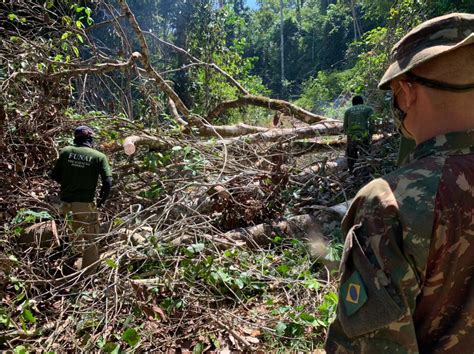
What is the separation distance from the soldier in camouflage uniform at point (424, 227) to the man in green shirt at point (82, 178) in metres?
3.38

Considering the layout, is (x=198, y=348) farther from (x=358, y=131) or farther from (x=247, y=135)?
(x=358, y=131)

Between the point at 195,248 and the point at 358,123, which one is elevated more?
the point at 358,123

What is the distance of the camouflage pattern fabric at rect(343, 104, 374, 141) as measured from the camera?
5.90 meters

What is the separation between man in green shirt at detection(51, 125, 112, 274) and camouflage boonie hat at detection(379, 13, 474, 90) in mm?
3449

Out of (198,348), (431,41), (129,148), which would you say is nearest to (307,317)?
(198,348)

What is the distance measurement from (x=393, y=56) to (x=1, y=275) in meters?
3.32

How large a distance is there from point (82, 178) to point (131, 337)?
1948 mm

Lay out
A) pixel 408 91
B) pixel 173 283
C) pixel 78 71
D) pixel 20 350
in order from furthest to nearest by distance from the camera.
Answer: pixel 78 71
pixel 173 283
pixel 20 350
pixel 408 91

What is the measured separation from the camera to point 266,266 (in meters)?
3.67

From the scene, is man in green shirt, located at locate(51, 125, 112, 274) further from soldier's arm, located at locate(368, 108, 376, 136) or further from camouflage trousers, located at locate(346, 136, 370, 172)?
soldier's arm, located at locate(368, 108, 376, 136)

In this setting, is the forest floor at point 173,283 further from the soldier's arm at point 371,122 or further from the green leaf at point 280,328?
the soldier's arm at point 371,122

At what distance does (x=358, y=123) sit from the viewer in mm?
6059

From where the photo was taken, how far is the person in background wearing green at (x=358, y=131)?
233 inches

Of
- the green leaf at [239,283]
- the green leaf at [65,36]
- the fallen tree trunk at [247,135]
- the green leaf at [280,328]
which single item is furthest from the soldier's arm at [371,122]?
the green leaf at [65,36]
